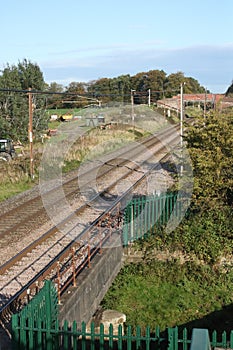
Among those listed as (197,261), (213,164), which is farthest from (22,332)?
(213,164)

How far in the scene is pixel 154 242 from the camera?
1210 centimetres

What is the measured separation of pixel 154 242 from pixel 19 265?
3.46 m

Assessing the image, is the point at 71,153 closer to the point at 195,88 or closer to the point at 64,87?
the point at 64,87

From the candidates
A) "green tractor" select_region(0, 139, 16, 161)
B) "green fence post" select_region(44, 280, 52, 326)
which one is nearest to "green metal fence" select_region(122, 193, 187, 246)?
"green fence post" select_region(44, 280, 52, 326)

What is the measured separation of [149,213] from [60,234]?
2423 millimetres

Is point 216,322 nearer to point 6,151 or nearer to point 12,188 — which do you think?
point 12,188

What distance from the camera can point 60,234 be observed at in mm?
12984

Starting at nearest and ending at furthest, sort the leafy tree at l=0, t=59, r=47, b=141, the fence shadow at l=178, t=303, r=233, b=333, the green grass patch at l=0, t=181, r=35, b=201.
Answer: the fence shadow at l=178, t=303, r=233, b=333, the green grass patch at l=0, t=181, r=35, b=201, the leafy tree at l=0, t=59, r=47, b=141

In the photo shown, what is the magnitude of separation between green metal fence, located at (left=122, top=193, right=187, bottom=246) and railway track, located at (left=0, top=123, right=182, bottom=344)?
364 millimetres

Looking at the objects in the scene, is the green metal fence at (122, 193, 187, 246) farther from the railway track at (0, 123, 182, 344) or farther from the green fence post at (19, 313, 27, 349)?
the green fence post at (19, 313, 27, 349)

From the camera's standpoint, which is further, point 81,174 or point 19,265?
point 81,174

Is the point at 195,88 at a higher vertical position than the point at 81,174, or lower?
higher

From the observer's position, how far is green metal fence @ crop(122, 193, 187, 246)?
1227 cm

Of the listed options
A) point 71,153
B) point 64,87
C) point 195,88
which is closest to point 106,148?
point 71,153
